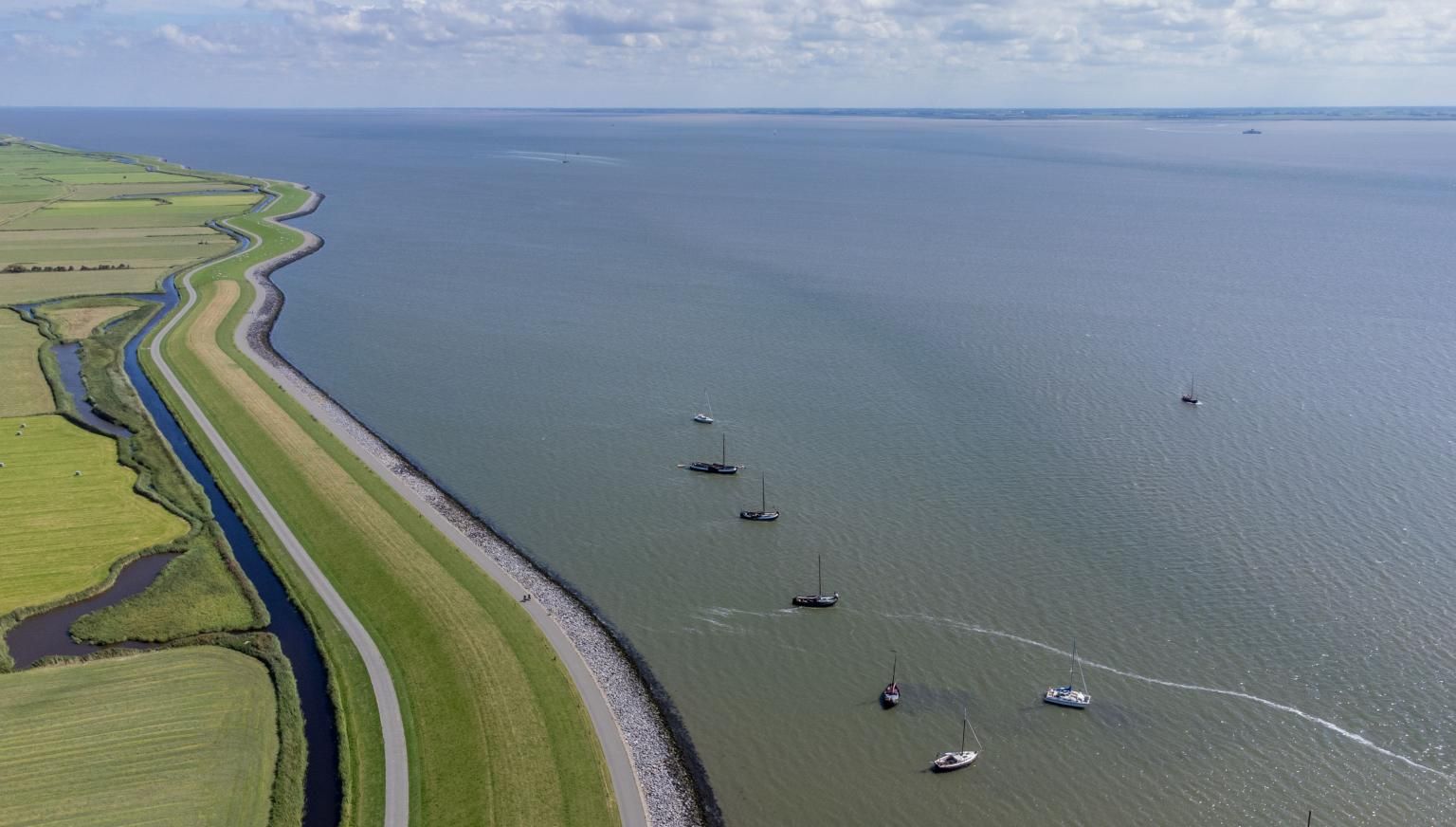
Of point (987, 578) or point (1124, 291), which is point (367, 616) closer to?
point (987, 578)

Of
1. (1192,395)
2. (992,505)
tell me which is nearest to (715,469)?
(992,505)

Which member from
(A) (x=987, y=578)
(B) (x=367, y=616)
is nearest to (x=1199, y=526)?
(A) (x=987, y=578)

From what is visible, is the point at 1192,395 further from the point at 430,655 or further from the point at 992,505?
the point at 430,655

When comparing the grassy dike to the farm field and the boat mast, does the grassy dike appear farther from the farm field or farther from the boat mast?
the farm field

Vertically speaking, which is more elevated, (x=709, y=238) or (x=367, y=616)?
(x=709, y=238)

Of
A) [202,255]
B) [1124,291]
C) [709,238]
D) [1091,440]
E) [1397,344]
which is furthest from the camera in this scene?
[709,238]

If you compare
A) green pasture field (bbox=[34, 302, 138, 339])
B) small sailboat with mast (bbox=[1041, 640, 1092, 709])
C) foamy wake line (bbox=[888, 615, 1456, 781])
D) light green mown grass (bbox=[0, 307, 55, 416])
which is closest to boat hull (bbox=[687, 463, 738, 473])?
foamy wake line (bbox=[888, 615, 1456, 781])
